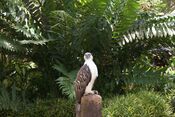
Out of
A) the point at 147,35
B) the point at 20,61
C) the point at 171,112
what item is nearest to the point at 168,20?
the point at 147,35

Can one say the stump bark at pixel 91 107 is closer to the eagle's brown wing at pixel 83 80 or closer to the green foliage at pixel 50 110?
→ the eagle's brown wing at pixel 83 80

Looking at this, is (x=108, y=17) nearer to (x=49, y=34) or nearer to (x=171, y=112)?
(x=49, y=34)

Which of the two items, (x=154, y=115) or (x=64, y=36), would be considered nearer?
(x=154, y=115)

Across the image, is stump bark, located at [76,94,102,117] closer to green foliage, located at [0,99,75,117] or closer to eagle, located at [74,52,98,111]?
eagle, located at [74,52,98,111]

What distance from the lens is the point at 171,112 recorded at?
237 inches

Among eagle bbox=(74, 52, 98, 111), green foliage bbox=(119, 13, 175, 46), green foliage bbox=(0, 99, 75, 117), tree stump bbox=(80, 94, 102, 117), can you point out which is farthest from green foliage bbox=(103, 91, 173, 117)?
tree stump bbox=(80, 94, 102, 117)

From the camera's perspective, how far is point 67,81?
5.42 meters

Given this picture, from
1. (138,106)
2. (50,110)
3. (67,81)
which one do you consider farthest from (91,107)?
(50,110)

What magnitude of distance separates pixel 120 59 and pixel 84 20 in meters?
0.98

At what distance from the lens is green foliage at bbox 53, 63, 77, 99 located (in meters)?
5.21

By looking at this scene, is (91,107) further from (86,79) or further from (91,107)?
(86,79)

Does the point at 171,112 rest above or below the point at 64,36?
below

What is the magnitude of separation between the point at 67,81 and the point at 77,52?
0.82 m

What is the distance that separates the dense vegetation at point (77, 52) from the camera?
5.79 meters
